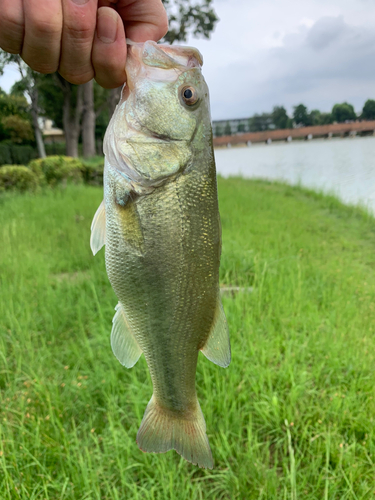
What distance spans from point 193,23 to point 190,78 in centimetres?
2168

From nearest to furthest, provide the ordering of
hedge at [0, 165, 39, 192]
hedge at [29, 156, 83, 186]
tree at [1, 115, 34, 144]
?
hedge at [0, 165, 39, 192] → hedge at [29, 156, 83, 186] → tree at [1, 115, 34, 144]

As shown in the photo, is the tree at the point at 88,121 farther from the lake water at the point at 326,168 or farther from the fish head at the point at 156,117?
the fish head at the point at 156,117

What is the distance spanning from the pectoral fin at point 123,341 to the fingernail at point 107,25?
92 centimetres

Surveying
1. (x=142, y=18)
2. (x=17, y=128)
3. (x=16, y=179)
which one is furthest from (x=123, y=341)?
(x=17, y=128)

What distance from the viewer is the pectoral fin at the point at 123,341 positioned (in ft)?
4.48

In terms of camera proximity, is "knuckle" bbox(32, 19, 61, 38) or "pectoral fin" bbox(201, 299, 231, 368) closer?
"knuckle" bbox(32, 19, 61, 38)

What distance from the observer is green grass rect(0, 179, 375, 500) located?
202 centimetres

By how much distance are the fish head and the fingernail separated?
0.32 ft

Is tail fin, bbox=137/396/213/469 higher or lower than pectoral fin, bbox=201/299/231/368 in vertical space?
lower

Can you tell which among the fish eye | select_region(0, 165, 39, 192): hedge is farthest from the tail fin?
select_region(0, 165, 39, 192): hedge

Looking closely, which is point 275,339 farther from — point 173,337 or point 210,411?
point 173,337

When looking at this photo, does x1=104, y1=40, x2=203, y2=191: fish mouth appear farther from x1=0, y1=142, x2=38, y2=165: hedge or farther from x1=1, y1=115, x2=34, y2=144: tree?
x1=1, y1=115, x2=34, y2=144: tree

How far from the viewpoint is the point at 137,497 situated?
188 cm

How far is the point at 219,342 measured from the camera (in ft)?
4.33
